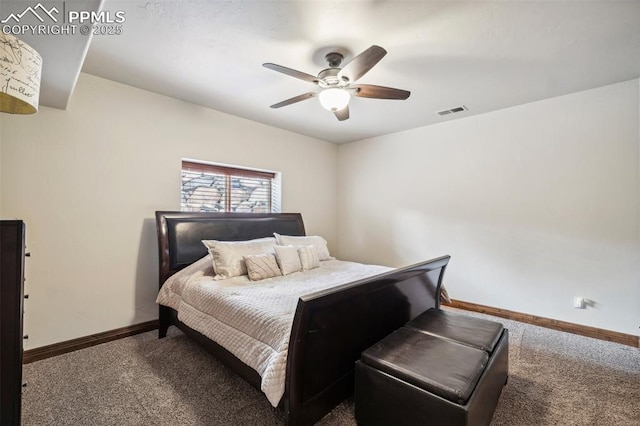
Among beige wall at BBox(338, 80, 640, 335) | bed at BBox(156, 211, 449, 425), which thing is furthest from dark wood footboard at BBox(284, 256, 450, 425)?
beige wall at BBox(338, 80, 640, 335)

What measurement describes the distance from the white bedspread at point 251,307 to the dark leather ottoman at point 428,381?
0.49m

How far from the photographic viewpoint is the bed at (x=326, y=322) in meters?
1.47

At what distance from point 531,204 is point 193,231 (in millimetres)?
3856

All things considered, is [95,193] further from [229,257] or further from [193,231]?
[229,257]

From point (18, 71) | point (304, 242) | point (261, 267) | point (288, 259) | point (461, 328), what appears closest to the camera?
point (18, 71)

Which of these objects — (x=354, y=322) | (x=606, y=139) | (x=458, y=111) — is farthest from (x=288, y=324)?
(x=606, y=139)

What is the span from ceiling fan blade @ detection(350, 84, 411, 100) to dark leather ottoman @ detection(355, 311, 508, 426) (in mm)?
1811

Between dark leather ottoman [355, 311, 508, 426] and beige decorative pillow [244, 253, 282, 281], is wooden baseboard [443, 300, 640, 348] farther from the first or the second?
beige decorative pillow [244, 253, 282, 281]

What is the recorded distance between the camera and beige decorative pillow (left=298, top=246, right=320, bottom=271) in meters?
3.09

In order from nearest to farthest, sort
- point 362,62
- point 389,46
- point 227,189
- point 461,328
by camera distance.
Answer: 1. point 362,62
2. point 461,328
3. point 389,46
4. point 227,189

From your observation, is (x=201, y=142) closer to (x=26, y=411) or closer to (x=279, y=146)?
(x=279, y=146)

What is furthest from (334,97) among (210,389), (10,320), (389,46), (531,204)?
(531,204)

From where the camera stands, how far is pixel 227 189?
3779mm

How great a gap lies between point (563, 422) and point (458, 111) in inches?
123
